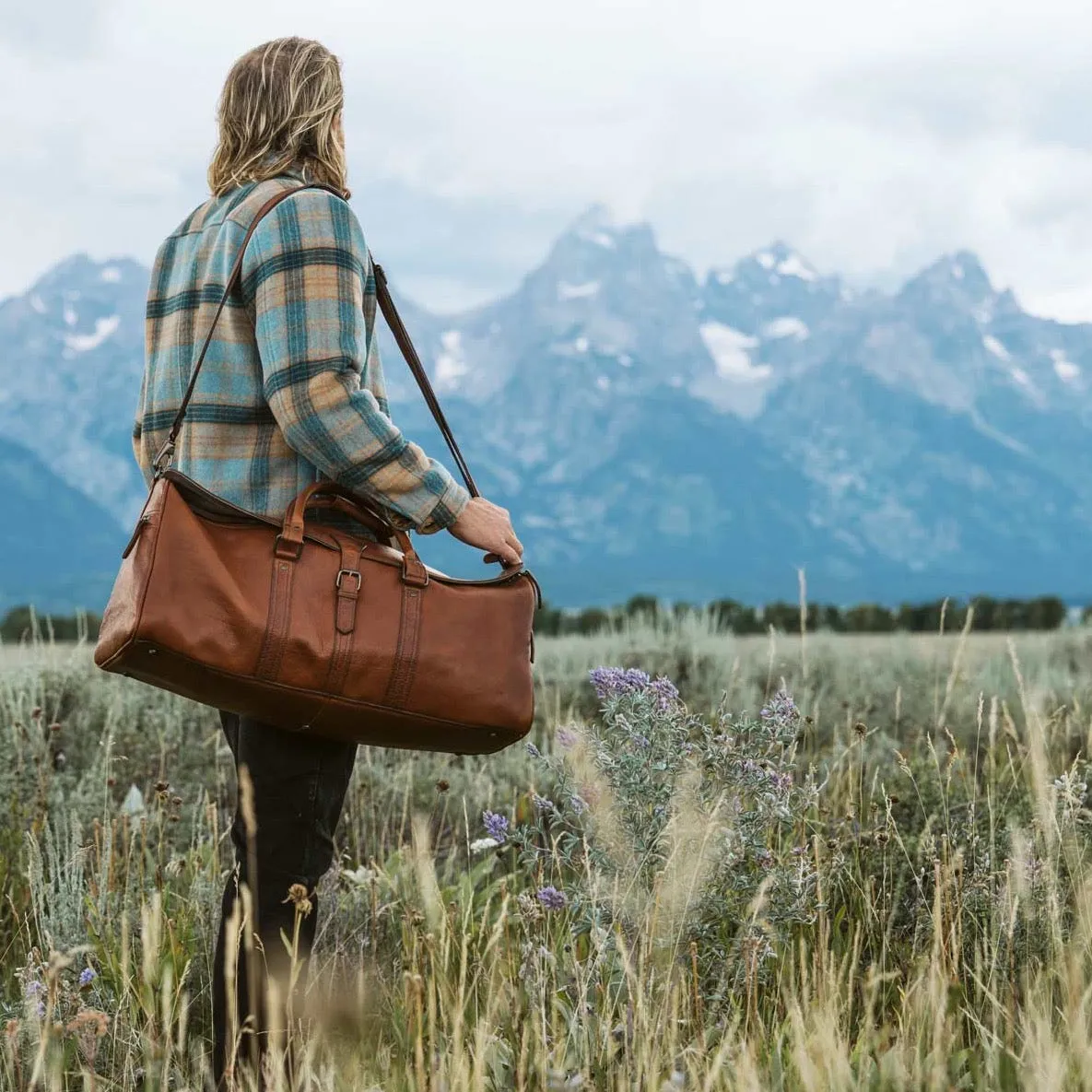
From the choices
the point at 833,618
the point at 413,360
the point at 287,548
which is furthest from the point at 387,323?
the point at 833,618

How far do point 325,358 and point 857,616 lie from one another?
16370 mm

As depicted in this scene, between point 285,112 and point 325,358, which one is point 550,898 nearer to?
point 325,358

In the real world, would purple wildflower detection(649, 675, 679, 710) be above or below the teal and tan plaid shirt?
below

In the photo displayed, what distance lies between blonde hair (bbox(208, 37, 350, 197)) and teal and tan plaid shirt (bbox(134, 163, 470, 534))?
66 millimetres

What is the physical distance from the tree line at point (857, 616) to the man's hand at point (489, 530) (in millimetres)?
11028

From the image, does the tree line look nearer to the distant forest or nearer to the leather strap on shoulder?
the distant forest

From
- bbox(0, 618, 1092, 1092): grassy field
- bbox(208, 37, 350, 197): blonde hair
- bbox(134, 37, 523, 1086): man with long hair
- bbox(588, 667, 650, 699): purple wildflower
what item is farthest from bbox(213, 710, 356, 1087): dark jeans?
bbox(208, 37, 350, 197): blonde hair

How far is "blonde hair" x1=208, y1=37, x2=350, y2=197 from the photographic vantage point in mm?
2451

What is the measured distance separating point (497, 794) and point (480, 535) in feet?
10.3

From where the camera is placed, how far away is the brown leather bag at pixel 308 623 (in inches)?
87.4

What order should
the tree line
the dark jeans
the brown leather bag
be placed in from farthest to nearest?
the tree line → the dark jeans → the brown leather bag

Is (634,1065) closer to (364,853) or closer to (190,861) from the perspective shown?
(190,861)

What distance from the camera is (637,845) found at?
2.70m

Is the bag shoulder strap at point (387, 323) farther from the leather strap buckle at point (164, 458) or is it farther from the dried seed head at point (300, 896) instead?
the dried seed head at point (300, 896)
